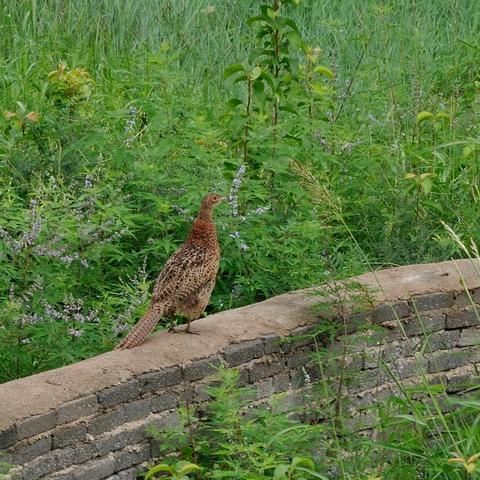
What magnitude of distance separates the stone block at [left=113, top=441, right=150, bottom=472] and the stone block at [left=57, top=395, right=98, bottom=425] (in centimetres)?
25

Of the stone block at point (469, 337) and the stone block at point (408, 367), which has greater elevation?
the stone block at point (408, 367)

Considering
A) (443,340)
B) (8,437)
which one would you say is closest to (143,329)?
(8,437)

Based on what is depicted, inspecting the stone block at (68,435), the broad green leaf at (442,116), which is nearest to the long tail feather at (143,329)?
the stone block at (68,435)

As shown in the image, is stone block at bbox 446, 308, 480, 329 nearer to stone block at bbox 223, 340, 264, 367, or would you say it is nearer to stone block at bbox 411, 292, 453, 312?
stone block at bbox 411, 292, 453, 312

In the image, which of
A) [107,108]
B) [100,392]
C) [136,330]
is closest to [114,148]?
[107,108]

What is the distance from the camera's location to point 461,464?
542 centimetres

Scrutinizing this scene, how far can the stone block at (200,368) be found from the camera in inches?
243

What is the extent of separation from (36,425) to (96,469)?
1.33ft

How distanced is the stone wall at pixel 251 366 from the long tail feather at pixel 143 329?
0.15 ft

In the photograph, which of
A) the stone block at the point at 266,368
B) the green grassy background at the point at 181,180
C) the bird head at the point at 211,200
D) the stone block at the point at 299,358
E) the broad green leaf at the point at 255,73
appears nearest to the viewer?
the stone block at the point at 266,368

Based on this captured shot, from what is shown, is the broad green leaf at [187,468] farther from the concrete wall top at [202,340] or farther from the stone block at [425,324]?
the stone block at [425,324]

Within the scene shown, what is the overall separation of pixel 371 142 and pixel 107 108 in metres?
1.64

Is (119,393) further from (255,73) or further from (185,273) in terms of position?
(255,73)

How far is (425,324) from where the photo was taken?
23.6 feet
